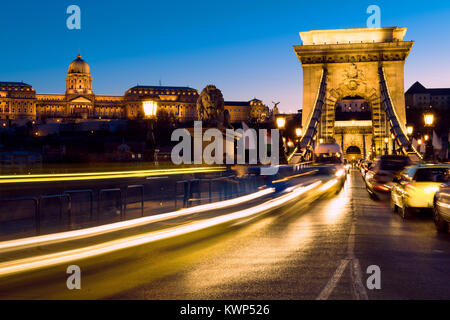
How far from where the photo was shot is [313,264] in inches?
311

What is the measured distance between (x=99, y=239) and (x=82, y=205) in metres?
5.34

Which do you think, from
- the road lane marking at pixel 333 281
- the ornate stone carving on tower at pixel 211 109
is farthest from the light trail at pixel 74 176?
the road lane marking at pixel 333 281

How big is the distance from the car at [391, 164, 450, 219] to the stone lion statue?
1278 cm

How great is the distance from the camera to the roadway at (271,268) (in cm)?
628

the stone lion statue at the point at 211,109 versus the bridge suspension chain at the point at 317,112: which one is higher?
the bridge suspension chain at the point at 317,112

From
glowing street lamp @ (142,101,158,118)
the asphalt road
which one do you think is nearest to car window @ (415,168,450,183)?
the asphalt road

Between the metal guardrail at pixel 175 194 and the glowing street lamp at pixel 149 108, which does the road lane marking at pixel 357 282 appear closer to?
the metal guardrail at pixel 175 194

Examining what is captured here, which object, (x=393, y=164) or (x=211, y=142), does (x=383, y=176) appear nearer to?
(x=393, y=164)

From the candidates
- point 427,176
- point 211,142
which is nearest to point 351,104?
point 211,142

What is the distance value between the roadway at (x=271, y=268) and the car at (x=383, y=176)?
24.5 ft

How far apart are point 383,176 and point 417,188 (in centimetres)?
643

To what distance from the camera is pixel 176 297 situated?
6082 mm

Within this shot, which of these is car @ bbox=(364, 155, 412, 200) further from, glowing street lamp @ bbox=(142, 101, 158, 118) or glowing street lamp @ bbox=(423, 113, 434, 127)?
glowing street lamp @ bbox=(423, 113, 434, 127)
